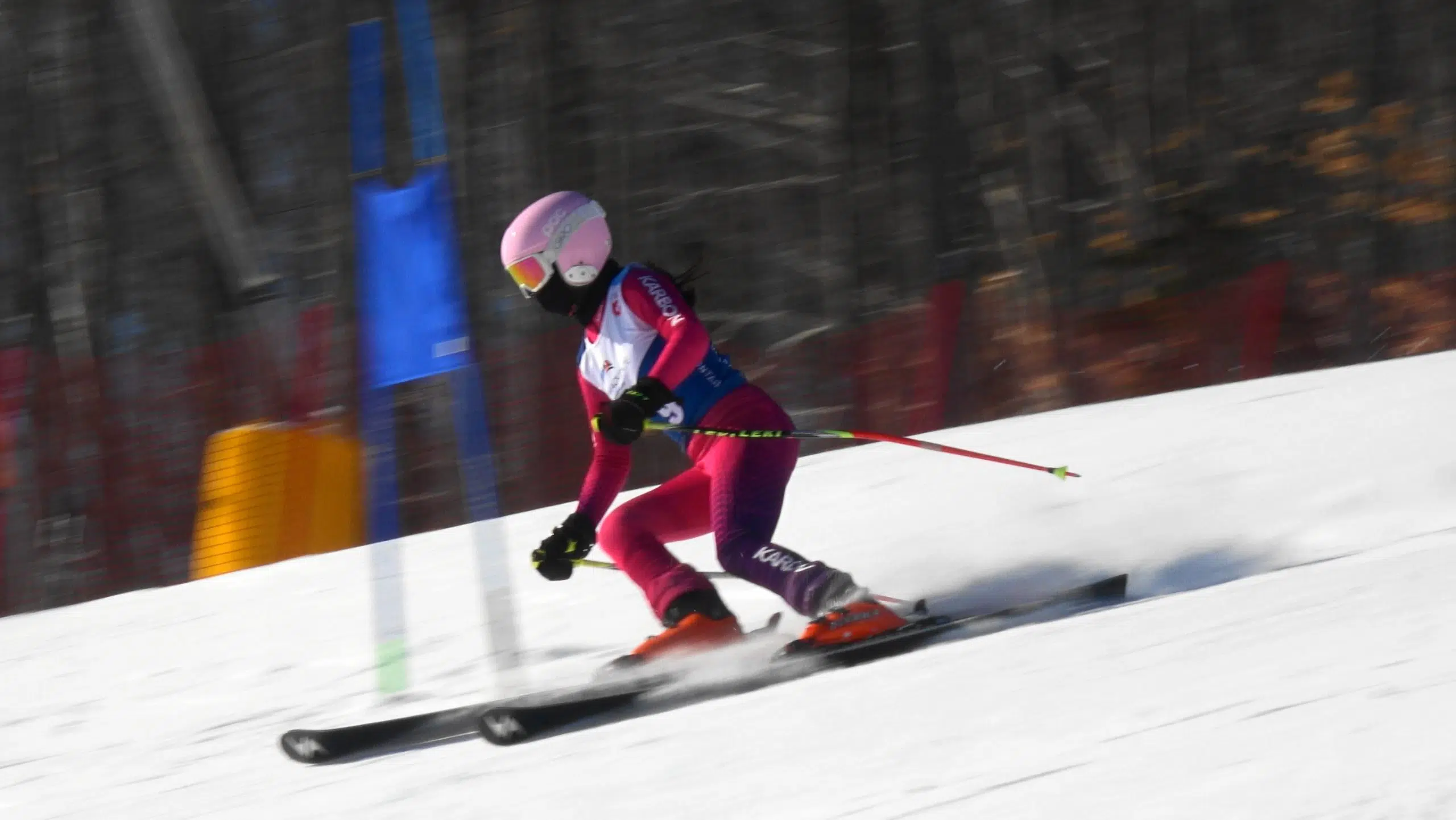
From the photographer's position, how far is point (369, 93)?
4.31 meters

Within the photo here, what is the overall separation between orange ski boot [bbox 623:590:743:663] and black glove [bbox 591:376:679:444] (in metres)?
0.51

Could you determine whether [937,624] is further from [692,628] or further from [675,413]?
[675,413]

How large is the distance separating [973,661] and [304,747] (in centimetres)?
167

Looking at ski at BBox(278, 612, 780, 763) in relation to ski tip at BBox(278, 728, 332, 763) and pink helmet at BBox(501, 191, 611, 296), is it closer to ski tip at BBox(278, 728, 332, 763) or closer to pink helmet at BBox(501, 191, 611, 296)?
ski tip at BBox(278, 728, 332, 763)

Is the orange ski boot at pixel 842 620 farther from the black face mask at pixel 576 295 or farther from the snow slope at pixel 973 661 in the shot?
the black face mask at pixel 576 295

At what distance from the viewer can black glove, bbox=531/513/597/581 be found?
4.05 metres

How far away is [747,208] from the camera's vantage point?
1212cm

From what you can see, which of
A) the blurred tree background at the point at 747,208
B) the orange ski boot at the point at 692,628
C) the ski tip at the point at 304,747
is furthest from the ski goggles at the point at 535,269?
the blurred tree background at the point at 747,208

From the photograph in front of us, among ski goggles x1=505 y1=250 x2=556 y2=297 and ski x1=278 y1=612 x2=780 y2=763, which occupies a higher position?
ski goggles x1=505 y1=250 x2=556 y2=297

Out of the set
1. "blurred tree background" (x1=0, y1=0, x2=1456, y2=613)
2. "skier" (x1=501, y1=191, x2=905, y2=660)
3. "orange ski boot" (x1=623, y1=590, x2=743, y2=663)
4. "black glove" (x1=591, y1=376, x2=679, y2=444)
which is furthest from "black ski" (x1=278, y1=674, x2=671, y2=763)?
"blurred tree background" (x1=0, y1=0, x2=1456, y2=613)

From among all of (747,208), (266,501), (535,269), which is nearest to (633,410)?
(535,269)

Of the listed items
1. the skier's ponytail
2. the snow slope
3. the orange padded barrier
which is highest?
the skier's ponytail

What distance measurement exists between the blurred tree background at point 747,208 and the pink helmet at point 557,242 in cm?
530

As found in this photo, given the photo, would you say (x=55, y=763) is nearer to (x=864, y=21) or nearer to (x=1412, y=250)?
(x=864, y=21)
